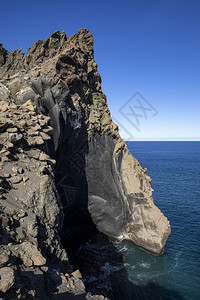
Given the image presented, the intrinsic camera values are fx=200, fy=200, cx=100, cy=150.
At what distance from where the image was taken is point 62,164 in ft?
82.1

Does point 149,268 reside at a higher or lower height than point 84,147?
lower

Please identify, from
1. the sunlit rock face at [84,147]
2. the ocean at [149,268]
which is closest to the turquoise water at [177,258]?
the ocean at [149,268]

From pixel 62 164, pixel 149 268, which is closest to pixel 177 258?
pixel 149 268

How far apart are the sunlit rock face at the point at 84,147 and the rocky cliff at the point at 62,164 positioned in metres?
0.12

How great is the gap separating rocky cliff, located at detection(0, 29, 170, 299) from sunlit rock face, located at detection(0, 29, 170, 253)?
120mm

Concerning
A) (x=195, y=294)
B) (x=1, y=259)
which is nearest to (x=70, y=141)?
(x=1, y=259)

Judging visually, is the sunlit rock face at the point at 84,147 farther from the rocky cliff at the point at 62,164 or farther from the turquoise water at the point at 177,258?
the turquoise water at the point at 177,258

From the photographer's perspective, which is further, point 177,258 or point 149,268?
point 177,258

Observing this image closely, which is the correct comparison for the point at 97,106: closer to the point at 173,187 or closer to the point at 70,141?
the point at 70,141

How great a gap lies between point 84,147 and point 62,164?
477 centimetres

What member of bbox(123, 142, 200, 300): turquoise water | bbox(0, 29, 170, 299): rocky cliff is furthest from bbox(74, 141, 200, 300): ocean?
bbox(0, 29, 170, 299): rocky cliff

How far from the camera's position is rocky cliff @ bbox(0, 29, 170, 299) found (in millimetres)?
11406

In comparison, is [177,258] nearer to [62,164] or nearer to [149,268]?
[149,268]

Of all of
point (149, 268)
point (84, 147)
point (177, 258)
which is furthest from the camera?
point (84, 147)
